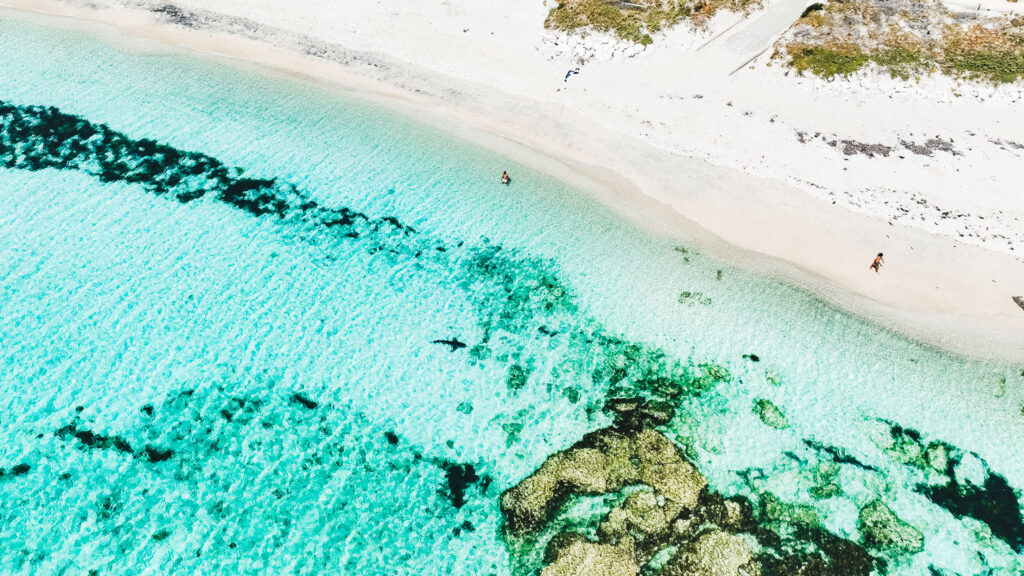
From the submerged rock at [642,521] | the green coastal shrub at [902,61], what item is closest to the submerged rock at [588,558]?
the submerged rock at [642,521]

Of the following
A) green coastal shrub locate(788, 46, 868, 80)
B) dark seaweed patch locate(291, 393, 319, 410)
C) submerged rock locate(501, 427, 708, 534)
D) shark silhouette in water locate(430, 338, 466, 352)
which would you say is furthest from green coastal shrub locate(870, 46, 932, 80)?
dark seaweed patch locate(291, 393, 319, 410)

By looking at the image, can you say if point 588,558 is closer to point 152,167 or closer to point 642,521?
point 642,521

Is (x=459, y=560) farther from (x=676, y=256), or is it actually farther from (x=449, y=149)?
(x=449, y=149)

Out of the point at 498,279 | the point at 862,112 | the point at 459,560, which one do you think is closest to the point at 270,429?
the point at 459,560

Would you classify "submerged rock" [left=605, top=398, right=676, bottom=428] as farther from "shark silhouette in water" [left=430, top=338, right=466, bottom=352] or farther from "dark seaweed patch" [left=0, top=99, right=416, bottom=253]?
"dark seaweed patch" [left=0, top=99, right=416, bottom=253]

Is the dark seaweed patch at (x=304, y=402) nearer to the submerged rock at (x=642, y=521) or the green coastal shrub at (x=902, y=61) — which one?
the submerged rock at (x=642, y=521)

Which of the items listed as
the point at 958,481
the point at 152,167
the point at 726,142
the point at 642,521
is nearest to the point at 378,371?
the point at 642,521
